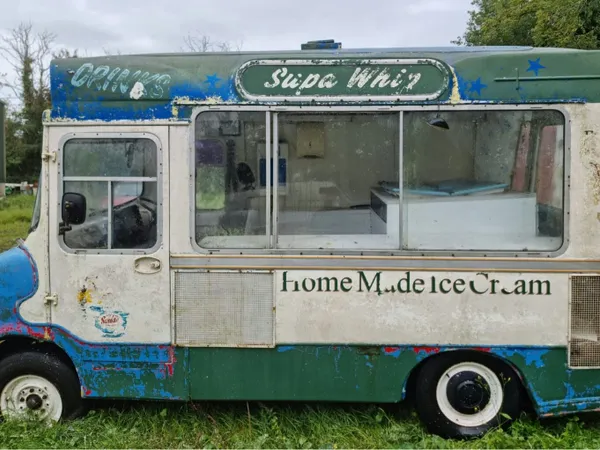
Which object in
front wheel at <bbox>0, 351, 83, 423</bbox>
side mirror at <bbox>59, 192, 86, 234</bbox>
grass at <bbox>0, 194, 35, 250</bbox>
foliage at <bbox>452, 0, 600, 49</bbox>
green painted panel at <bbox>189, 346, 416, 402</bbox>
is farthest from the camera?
grass at <bbox>0, 194, 35, 250</bbox>

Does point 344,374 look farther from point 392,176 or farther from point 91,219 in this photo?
point 91,219

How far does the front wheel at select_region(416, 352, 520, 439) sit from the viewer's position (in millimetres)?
4098

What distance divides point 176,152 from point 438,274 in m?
2.03

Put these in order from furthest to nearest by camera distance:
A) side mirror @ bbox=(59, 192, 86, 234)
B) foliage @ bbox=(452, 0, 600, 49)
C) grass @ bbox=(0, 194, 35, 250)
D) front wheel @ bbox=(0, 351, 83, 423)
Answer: grass @ bbox=(0, 194, 35, 250) < foliage @ bbox=(452, 0, 600, 49) < front wheel @ bbox=(0, 351, 83, 423) < side mirror @ bbox=(59, 192, 86, 234)

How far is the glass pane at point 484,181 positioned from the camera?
4020 millimetres

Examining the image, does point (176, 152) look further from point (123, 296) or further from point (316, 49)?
point (316, 49)

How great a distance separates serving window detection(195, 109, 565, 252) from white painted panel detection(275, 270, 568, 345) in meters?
0.23

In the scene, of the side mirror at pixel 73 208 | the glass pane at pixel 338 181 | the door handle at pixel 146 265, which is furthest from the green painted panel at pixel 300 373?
the side mirror at pixel 73 208

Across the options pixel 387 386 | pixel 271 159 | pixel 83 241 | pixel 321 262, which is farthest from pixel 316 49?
pixel 387 386

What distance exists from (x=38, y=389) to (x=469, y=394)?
316cm

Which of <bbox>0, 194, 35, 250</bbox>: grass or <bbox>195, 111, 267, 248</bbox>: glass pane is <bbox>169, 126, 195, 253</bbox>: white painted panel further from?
<bbox>0, 194, 35, 250</bbox>: grass

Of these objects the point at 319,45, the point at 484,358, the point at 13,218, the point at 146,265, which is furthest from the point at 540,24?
the point at 13,218

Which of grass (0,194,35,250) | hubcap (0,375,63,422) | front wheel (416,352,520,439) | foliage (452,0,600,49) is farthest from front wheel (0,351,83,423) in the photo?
foliage (452,0,600,49)

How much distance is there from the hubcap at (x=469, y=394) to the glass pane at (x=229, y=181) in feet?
5.46
